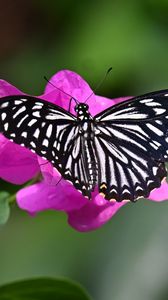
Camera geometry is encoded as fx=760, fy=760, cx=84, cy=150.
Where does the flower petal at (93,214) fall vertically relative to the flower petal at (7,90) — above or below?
below

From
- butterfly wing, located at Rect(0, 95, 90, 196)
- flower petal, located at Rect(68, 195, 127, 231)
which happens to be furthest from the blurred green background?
butterfly wing, located at Rect(0, 95, 90, 196)

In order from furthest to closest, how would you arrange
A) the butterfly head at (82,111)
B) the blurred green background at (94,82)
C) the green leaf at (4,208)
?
the blurred green background at (94,82), the butterfly head at (82,111), the green leaf at (4,208)

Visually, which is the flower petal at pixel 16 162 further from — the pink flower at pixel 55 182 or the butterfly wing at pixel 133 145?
the butterfly wing at pixel 133 145

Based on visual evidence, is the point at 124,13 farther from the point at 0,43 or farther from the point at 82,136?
the point at 82,136

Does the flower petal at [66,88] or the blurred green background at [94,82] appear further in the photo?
the blurred green background at [94,82]

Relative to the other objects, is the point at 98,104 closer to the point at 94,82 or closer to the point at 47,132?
the point at 47,132

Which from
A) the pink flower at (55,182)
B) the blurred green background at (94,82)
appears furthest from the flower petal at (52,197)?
the blurred green background at (94,82)

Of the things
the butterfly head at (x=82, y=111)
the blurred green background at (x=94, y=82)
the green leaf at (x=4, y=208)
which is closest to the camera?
the green leaf at (x=4, y=208)
